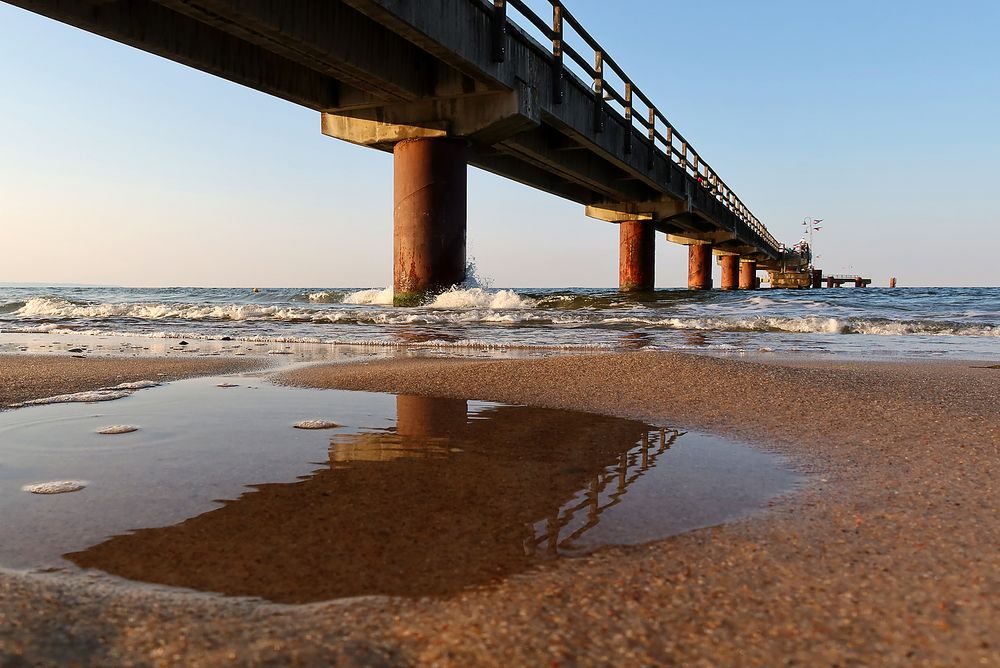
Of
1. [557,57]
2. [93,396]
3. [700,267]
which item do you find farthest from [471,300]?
[700,267]

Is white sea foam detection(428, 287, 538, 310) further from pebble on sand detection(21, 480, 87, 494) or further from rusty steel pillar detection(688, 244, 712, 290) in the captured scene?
rusty steel pillar detection(688, 244, 712, 290)

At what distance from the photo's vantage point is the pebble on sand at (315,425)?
2.53m

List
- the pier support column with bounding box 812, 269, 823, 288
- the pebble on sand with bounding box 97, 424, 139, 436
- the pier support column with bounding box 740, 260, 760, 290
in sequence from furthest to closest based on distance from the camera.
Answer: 1. the pier support column with bounding box 812, 269, 823, 288
2. the pier support column with bounding box 740, 260, 760, 290
3. the pebble on sand with bounding box 97, 424, 139, 436

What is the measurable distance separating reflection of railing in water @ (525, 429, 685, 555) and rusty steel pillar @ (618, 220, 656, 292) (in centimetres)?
2388

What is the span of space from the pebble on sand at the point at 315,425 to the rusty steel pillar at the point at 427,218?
408 inches

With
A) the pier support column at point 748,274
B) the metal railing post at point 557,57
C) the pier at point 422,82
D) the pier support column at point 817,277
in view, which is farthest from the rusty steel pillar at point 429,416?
the pier support column at point 817,277

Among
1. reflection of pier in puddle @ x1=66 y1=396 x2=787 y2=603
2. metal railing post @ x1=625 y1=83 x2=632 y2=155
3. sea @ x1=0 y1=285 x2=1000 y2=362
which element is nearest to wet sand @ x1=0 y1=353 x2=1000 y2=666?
reflection of pier in puddle @ x1=66 y1=396 x2=787 y2=603

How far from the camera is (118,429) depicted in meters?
2.44

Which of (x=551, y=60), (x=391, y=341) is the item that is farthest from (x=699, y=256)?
(x=391, y=341)

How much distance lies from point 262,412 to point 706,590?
2180mm

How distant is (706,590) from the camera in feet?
3.57

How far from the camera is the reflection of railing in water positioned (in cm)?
135

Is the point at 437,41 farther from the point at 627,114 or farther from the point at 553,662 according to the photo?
the point at 553,662

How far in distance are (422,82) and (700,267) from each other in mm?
28452
